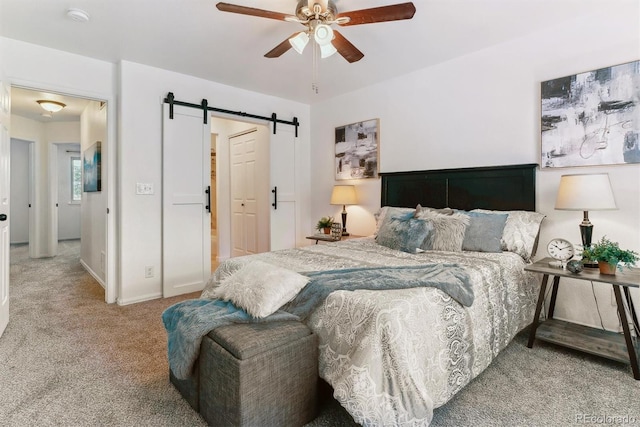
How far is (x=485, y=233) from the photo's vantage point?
262cm

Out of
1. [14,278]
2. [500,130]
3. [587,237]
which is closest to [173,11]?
[500,130]

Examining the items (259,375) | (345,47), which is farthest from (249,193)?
(259,375)

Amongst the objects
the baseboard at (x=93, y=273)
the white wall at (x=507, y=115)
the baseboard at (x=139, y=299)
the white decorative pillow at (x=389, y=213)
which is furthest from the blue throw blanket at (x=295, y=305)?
the baseboard at (x=93, y=273)

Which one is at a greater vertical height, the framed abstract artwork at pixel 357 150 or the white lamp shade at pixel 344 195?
the framed abstract artwork at pixel 357 150

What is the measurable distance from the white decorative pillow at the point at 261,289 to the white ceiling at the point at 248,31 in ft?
6.16

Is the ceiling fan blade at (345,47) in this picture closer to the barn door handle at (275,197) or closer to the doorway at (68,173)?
the barn door handle at (275,197)

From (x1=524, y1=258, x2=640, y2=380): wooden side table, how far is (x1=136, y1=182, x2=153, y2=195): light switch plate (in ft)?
11.5

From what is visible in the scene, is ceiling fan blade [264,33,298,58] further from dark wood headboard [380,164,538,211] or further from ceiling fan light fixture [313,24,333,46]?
dark wood headboard [380,164,538,211]

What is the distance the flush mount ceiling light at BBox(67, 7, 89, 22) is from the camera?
2428 millimetres

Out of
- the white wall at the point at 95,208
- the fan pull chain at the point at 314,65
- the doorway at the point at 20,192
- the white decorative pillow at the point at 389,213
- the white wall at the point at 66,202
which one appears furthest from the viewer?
the white wall at the point at 66,202

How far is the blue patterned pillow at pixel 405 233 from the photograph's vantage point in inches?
106

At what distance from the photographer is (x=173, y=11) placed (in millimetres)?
2441

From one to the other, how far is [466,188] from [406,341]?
2.25 m

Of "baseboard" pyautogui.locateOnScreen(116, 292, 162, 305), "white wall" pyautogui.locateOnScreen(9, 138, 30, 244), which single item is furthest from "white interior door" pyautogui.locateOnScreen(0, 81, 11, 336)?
"white wall" pyautogui.locateOnScreen(9, 138, 30, 244)
